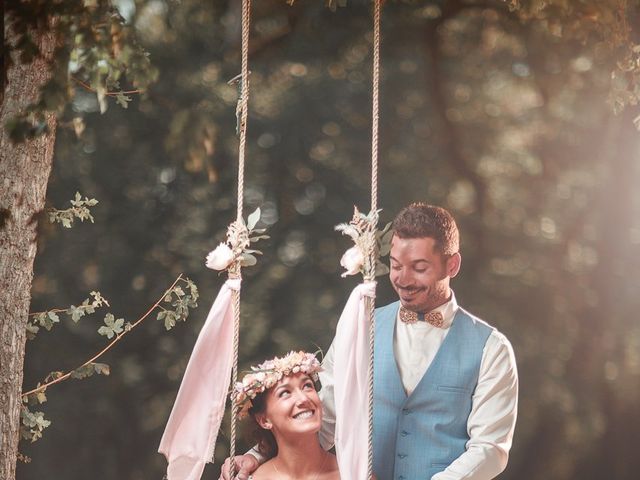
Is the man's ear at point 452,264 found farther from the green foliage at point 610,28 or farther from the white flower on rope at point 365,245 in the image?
the green foliage at point 610,28

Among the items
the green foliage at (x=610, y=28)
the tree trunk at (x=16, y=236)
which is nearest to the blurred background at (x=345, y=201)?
the green foliage at (x=610, y=28)

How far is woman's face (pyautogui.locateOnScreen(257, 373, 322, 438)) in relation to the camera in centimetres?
389

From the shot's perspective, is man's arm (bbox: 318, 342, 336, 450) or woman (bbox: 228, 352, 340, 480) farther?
man's arm (bbox: 318, 342, 336, 450)

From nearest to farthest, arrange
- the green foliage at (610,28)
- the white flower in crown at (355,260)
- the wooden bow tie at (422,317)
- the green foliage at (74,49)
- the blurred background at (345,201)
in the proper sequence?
the green foliage at (74,49) → the white flower in crown at (355,260) → the wooden bow tie at (422,317) → the green foliage at (610,28) → the blurred background at (345,201)

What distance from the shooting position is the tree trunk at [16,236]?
394 cm

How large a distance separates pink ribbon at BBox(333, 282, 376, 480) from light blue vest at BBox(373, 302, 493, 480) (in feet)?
1.05

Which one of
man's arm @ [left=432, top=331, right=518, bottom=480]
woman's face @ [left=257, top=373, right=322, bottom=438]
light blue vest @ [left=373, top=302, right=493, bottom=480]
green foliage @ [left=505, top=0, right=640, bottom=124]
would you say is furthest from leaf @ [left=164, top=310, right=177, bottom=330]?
green foliage @ [left=505, top=0, right=640, bottom=124]

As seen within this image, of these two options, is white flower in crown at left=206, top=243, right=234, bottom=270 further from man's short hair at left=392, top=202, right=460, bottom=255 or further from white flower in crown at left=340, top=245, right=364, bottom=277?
man's short hair at left=392, top=202, right=460, bottom=255

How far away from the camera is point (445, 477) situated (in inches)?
154

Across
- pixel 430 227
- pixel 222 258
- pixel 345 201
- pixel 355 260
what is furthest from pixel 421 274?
pixel 345 201

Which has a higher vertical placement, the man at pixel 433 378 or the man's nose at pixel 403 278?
the man's nose at pixel 403 278

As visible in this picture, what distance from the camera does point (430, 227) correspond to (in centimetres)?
421

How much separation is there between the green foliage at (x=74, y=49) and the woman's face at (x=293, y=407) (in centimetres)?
132

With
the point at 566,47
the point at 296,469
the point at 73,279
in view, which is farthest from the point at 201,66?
the point at 296,469
